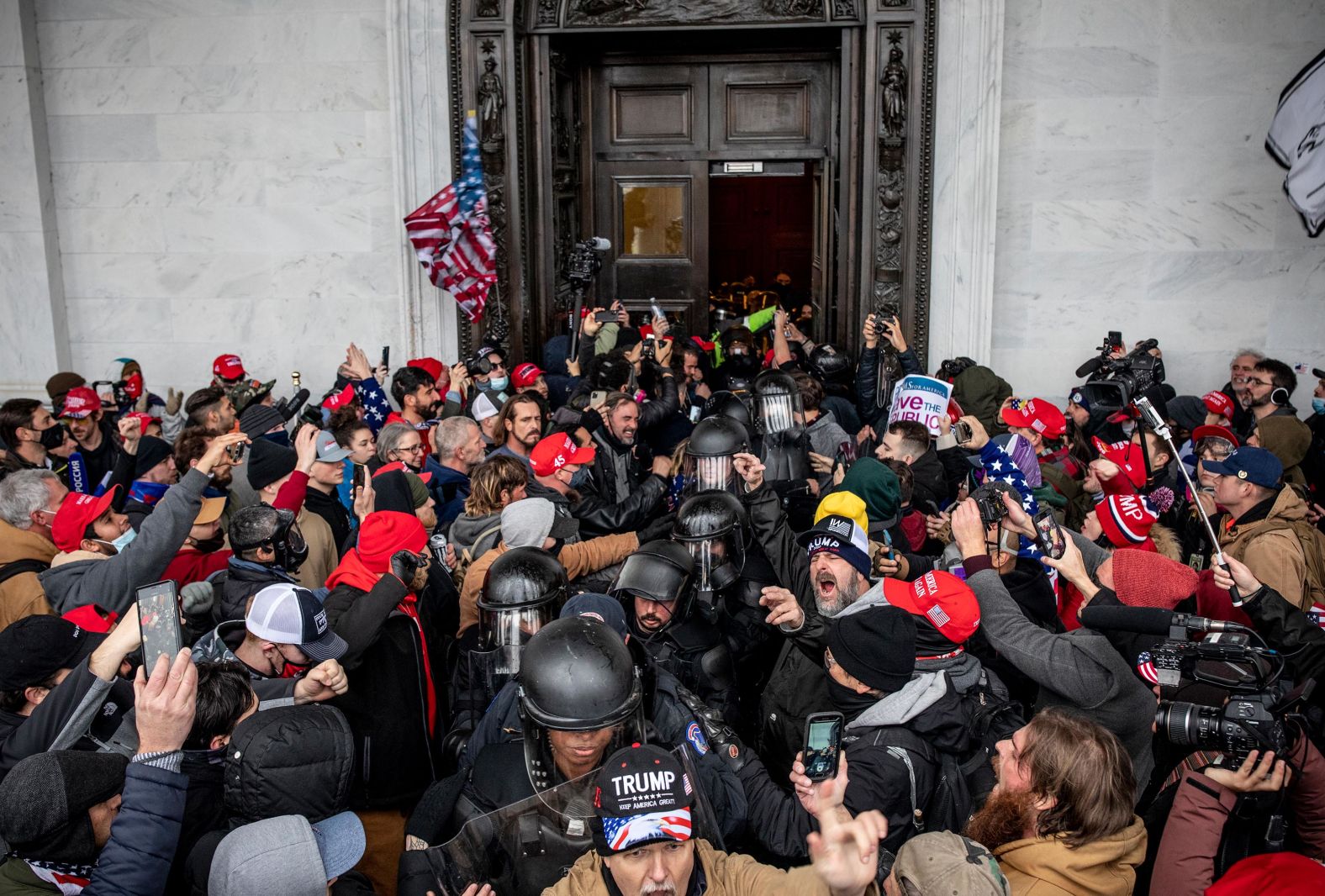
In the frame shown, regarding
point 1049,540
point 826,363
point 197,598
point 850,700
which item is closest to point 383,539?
point 197,598

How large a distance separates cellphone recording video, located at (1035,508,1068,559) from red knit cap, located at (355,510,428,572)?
2339 mm

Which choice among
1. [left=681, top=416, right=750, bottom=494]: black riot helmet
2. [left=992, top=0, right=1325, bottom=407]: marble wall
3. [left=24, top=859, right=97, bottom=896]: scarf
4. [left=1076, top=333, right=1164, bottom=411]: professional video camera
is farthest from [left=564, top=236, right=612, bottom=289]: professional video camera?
[left=24, top=859, right=97, bottom=896]: scarf

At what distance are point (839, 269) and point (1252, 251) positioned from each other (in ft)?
11.0

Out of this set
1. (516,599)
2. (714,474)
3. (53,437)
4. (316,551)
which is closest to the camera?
(516,599)

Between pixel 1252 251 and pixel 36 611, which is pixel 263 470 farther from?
pixel 1252 251

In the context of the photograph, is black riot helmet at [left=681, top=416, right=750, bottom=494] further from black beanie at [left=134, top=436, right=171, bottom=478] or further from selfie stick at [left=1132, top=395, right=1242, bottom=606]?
black beanie at [left=134, top=436, right=171, bottom=478]

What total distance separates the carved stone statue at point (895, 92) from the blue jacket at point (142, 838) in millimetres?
7765

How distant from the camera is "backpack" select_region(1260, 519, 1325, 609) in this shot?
14.8ft

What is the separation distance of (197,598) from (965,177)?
6.95 m

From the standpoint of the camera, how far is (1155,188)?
8875 mm

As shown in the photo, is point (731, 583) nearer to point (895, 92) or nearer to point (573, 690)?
point (573, 690)

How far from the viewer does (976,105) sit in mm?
8789

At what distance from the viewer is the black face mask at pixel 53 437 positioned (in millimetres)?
6676

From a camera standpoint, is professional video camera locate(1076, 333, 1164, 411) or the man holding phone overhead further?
professional video camera locate(1076, 333, 1164, 411)
